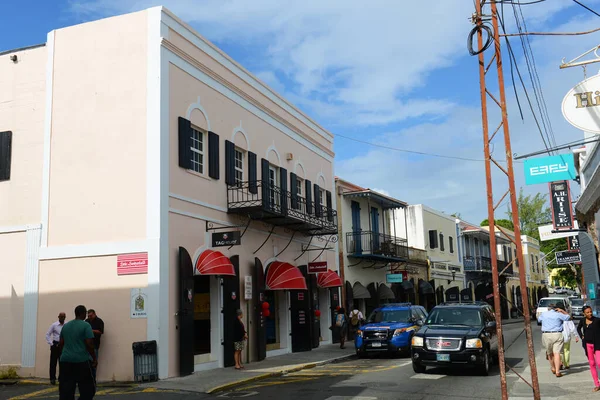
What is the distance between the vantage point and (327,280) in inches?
995

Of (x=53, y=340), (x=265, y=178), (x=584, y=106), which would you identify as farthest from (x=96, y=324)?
(x=584, y=106)

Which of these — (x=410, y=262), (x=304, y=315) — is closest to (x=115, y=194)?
(x=304, y=315)

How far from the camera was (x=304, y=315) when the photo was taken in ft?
77.7

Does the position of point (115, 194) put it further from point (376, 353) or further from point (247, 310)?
point (376, 353)

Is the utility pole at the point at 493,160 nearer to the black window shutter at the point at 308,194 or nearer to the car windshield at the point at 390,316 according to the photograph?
the car windshield at the point at 390,316

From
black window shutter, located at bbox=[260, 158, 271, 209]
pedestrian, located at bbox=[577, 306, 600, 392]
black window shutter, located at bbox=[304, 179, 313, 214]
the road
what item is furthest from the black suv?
black window shutter, located at bbox=[304, 179, 313, 214]

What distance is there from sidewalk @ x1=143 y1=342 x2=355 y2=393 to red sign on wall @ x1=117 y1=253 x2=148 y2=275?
9.19 feet

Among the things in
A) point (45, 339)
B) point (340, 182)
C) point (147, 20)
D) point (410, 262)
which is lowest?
point (45, 339)

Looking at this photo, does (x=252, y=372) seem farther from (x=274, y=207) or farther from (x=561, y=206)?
(x=561, y=206)

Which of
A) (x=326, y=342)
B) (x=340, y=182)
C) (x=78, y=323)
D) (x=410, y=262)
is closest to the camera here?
(x=78, y=323)

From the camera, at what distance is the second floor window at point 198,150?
17.8 meters

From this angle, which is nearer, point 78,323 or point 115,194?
point 78,323

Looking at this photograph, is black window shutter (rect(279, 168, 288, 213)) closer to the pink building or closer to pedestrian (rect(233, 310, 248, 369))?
the pink building

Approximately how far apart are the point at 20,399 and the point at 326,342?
15575mm
